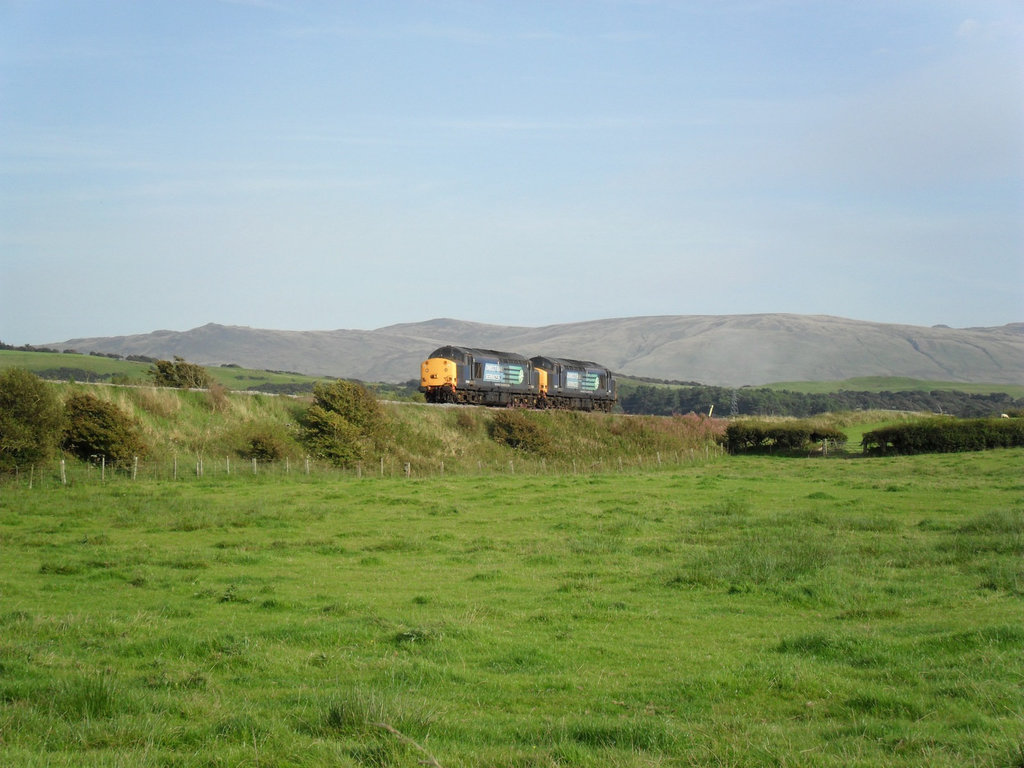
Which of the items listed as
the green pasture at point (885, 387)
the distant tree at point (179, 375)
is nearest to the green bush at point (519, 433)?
the distant tree at point (179, 375)

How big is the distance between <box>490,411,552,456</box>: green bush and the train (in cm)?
546

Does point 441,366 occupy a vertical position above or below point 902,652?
above

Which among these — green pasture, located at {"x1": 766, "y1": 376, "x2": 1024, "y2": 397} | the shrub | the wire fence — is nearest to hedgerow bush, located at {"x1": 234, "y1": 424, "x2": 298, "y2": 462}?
the shrub

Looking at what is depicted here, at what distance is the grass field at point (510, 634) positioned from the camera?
6.60 meters

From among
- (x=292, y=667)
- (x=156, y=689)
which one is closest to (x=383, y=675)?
(x=292, y=667)

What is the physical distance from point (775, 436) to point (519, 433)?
17728 mm

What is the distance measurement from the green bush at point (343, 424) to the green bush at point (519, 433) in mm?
8036

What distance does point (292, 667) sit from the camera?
9.35 meters

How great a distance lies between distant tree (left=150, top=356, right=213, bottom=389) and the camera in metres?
45.4

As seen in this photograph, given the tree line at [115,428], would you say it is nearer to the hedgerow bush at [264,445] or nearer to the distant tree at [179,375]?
the hedgerow bush at [264,445]

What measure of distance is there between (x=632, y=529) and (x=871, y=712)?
13.5 m

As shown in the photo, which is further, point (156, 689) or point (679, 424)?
point (679, 424)

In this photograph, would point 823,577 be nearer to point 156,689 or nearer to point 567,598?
point 567,598

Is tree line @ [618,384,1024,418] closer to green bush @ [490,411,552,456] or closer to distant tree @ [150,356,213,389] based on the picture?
green bush @ [490,411,552,456]
